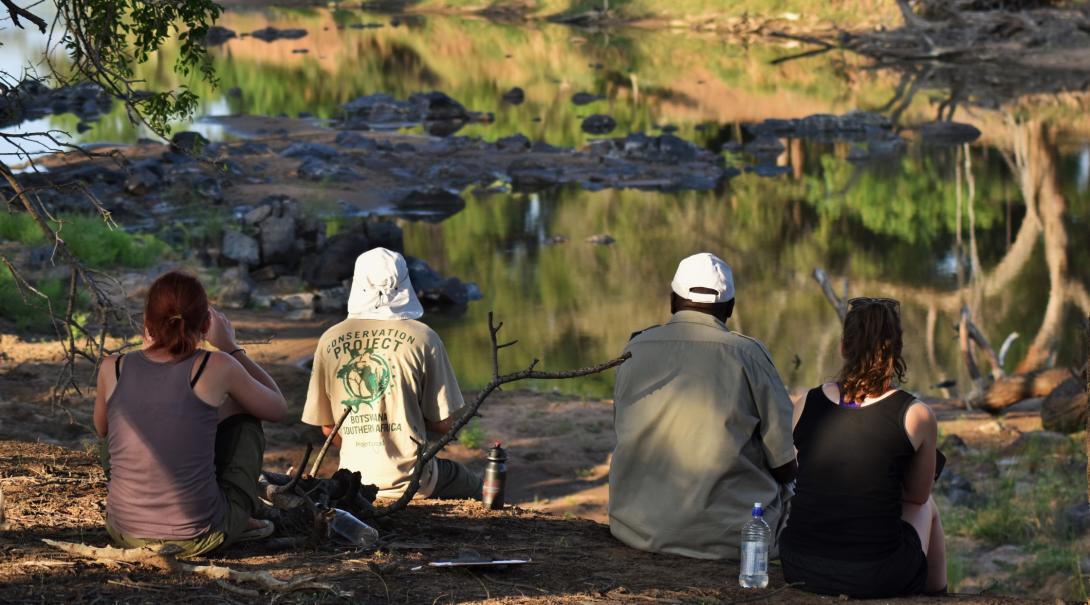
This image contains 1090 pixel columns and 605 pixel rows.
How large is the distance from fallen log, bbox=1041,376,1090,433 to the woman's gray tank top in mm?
7620

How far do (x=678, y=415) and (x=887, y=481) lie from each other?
84 cm

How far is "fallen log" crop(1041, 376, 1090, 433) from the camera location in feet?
33.5

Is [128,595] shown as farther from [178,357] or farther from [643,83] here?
[643,83]

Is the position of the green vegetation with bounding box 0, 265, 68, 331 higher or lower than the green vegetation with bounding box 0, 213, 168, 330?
lower

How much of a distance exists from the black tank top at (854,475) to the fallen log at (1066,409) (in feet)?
20.7

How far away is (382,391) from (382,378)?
56 mm

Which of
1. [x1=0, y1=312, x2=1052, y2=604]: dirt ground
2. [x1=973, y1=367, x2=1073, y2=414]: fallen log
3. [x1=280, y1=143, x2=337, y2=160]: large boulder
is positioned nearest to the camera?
[x1=0, y1=312, x2=1052, y2=604]: dirt ground

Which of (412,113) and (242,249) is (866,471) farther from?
(412,113)

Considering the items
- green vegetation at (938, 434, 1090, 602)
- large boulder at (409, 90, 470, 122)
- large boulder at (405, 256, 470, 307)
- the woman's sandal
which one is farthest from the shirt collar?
large boulder at (409, 90, 470, 122)

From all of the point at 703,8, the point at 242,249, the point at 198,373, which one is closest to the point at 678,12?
the point at 703,8

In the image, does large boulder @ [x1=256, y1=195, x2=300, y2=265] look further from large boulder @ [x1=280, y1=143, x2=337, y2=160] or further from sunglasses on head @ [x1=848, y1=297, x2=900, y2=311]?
sunglasses on head @ [x1=848, y1=297, x2=900, y2=311]

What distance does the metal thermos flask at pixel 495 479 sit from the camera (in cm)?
605

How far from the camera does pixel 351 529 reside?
492cm

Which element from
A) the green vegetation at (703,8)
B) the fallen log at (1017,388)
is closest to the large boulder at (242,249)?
the fallen log at (1017,388)
